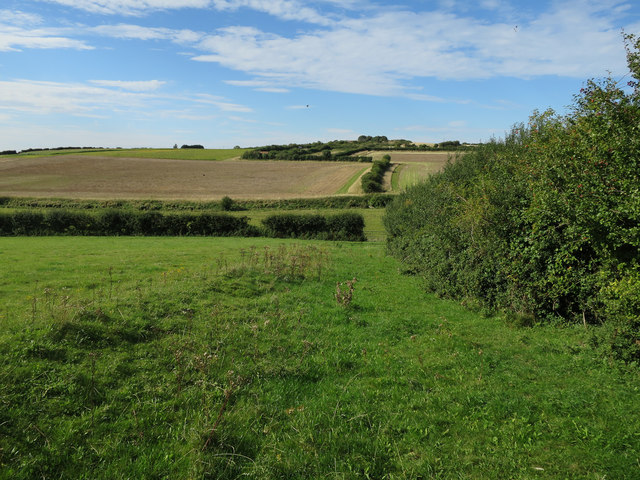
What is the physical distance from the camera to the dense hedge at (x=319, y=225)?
38.1m

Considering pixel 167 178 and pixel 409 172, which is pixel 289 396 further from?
pixel 409 172

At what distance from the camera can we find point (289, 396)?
20.6 ft

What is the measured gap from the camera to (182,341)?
7305 millimetres

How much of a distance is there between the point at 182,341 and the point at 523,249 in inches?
399

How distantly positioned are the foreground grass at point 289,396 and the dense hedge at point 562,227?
1.15 meters

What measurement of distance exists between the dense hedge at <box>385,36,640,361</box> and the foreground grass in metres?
1.15

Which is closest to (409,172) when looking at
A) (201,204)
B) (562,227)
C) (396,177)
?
(396,177)

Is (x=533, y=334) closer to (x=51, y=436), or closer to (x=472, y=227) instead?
(x=472, y=227)

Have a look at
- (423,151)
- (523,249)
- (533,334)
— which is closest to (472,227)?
(523,249)

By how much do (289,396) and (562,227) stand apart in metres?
9.16

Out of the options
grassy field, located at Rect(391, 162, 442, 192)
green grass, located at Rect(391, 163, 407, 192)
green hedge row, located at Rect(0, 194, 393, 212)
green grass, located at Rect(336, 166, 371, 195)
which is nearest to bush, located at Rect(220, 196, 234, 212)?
green hedge row, located at Rect(0, 194, 393, 212)

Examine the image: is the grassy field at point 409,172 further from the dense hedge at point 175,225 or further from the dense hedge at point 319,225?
the dense hedge at point 175,225

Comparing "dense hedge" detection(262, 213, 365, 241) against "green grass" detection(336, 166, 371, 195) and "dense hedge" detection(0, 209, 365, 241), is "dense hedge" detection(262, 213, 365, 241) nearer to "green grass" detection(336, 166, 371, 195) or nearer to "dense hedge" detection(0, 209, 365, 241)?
"dense hedge" detection(0, 209, 365, 241)

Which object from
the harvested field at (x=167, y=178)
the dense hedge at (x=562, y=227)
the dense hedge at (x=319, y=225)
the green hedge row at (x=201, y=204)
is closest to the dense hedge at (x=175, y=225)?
the dense hedge at (x=319, y=225)
